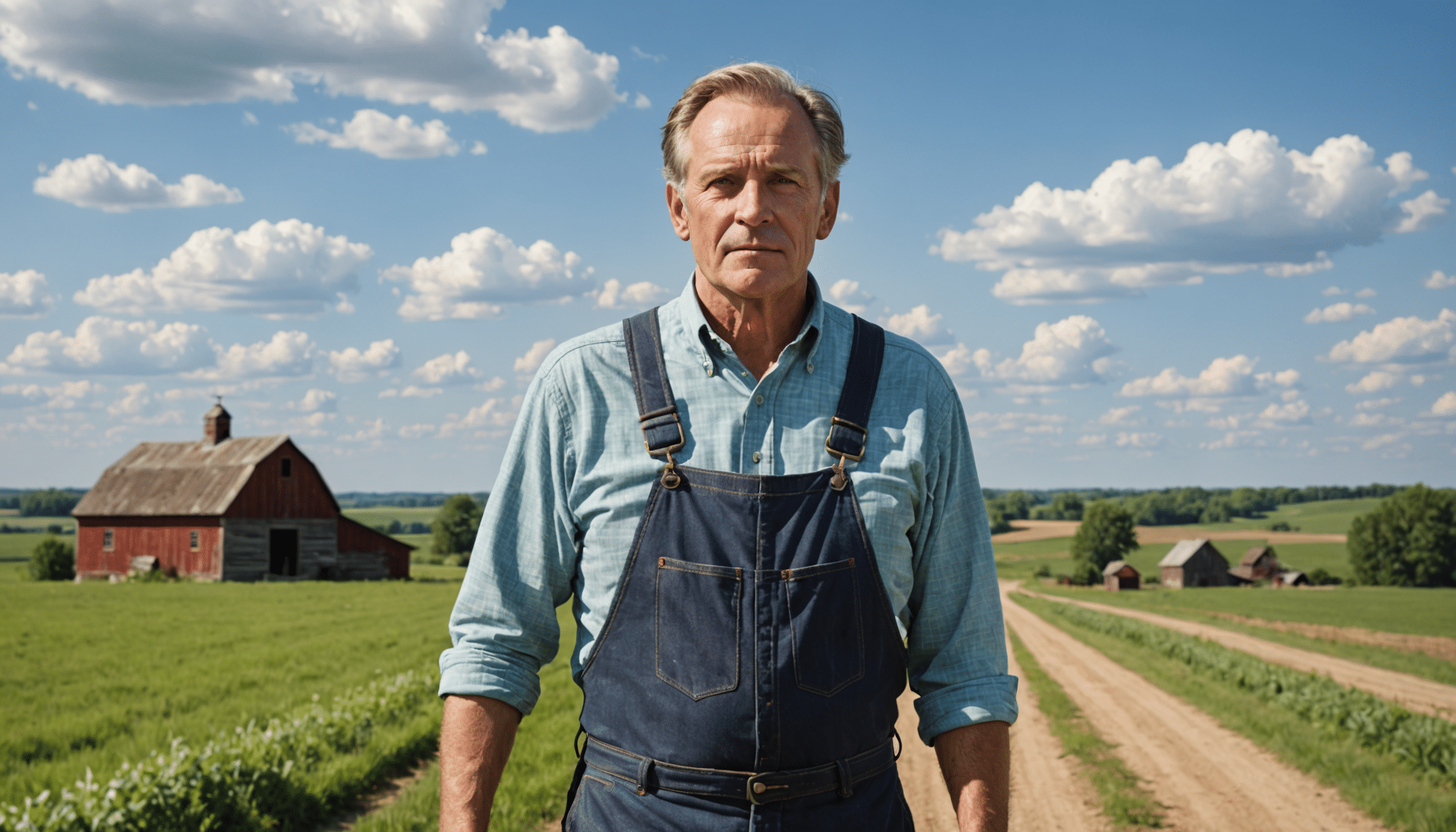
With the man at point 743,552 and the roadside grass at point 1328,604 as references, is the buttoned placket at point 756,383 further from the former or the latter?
the roadside grass at point 1328,604

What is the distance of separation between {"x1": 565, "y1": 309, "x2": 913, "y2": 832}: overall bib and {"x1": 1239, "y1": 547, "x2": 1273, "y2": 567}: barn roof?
4156 inches

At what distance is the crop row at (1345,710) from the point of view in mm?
11391

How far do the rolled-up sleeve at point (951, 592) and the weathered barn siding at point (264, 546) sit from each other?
161 ft

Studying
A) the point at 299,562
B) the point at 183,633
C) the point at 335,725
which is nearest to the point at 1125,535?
the point at 299,562

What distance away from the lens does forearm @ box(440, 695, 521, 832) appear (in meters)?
2.18

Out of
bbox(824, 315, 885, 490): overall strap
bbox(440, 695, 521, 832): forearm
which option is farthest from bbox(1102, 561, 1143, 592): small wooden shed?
bbox(440, 695, 521, 832): forearm

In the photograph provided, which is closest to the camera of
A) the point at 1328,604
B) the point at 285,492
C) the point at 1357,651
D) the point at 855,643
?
the point at 855,643

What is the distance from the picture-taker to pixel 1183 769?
1059 centimetres

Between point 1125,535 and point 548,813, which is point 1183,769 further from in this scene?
point 1125,535

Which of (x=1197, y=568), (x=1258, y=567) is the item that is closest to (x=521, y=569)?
(x=1197, y=568)

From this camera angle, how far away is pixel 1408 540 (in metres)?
79.2

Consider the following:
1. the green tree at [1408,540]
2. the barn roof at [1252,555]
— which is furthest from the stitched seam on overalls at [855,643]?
the barn roof at [1252,555]

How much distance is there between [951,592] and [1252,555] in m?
107

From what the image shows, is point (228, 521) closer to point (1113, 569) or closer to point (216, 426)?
point (216, 426)
